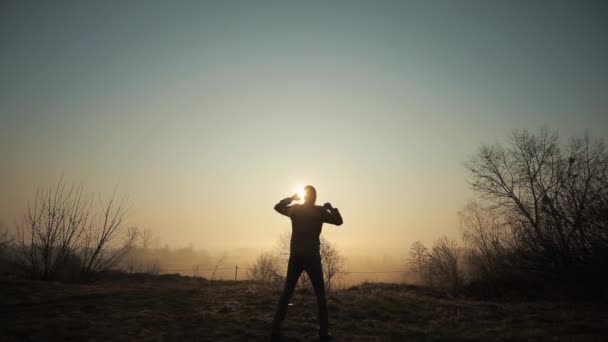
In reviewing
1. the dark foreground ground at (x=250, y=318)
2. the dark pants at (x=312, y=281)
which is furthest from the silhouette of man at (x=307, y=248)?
the dark foreground ground at (x=250, y=318)

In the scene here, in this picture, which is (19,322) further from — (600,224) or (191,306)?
(600,224)

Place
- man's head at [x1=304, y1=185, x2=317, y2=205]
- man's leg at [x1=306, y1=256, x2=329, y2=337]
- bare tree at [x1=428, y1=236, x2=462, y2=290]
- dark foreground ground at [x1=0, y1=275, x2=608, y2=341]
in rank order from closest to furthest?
1. man's leg at [x1=306, y1=256, x2=329, y2=337]
2. dark foreground ground at [x1=0, y1=275, x2=608, y2=341]
3. man's head at [x1=304, y1=185, x2=317, y2=205]
4. bare tree at [x1=428, y1=236, x2=462, y2=290]

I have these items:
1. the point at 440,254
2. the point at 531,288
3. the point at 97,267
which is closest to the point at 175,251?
the point at 440,254

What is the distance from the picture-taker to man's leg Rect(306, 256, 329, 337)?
4293mm

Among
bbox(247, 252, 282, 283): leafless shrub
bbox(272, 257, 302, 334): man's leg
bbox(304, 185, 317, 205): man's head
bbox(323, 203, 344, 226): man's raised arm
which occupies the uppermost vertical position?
bbox(304, 185, 317, 205): man's head

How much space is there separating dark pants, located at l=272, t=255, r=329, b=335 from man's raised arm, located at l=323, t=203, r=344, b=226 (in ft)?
2.05

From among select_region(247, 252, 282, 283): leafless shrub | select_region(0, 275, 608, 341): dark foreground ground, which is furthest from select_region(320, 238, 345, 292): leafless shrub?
select_region(0, 275, 608, 341): dark foreground ground

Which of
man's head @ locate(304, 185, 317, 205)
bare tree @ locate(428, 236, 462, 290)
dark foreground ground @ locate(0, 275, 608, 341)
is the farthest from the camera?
bare tree @ locate(428, 236, 462, 290)

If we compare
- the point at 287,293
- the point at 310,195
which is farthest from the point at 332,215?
the point at 287,293

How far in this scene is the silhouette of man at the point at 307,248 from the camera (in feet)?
14.2

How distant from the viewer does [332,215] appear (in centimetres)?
479

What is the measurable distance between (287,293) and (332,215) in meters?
1.41

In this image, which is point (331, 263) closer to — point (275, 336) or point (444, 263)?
point (444, 263)

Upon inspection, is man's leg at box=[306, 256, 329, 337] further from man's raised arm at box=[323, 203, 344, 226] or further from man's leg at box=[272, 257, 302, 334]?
man's raised arm at box=[323, 203, 344, 226]
